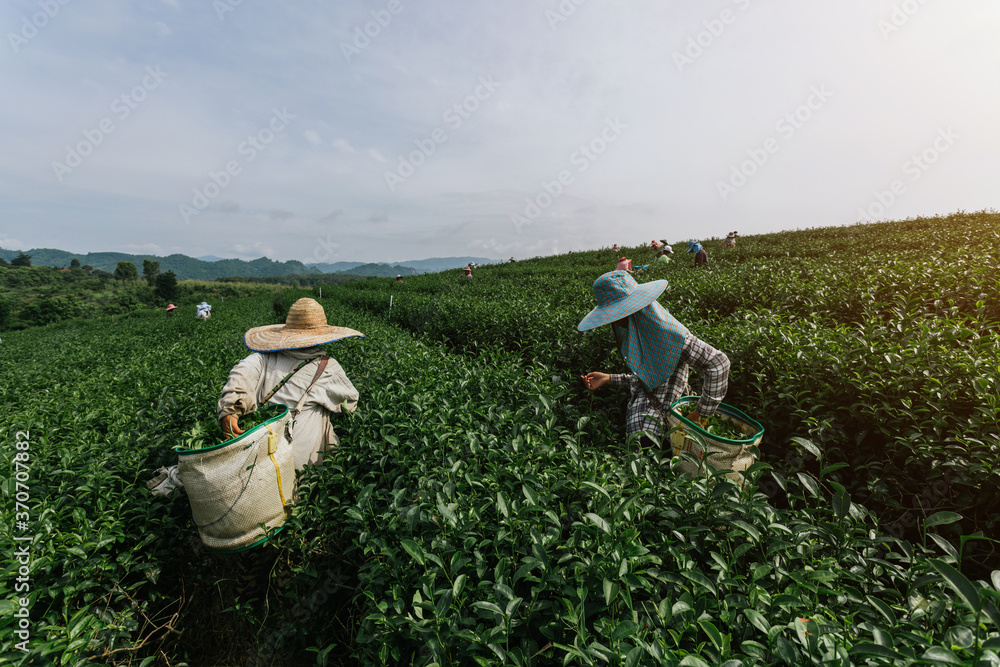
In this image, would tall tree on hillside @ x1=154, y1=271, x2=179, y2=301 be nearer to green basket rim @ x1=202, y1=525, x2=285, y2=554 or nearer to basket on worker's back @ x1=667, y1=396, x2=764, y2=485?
green basket rim @ x1=202, y1=525, x2=285, y2=554

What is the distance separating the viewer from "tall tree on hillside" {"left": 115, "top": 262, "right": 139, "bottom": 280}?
89262 mm

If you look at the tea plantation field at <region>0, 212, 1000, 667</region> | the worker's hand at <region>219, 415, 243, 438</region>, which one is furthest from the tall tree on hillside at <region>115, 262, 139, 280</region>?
the worker's hand at <region>219, 415, 243, 438</region>

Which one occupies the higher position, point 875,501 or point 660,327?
point 660,327

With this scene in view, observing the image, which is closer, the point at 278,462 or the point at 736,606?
the point at 736,606

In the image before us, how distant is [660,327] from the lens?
259 cm

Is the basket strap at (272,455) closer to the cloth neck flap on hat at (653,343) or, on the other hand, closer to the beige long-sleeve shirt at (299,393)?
the beige long-sleeve shirt at (299,393)

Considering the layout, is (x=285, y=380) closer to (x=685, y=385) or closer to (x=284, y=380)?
(x=284, y=380)

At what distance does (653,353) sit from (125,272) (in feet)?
411

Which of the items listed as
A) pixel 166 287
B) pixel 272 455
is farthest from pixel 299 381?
pixel 166 287

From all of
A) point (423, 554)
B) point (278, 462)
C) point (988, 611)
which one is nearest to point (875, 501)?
point (988, 611)

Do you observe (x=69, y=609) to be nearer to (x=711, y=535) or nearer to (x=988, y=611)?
(x=711, y=535)

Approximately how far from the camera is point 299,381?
2.78 m

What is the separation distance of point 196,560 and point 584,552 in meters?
2.56

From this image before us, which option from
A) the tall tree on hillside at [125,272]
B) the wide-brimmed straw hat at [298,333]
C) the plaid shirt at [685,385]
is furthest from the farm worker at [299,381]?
the tall tree on hillside at [125,272]
